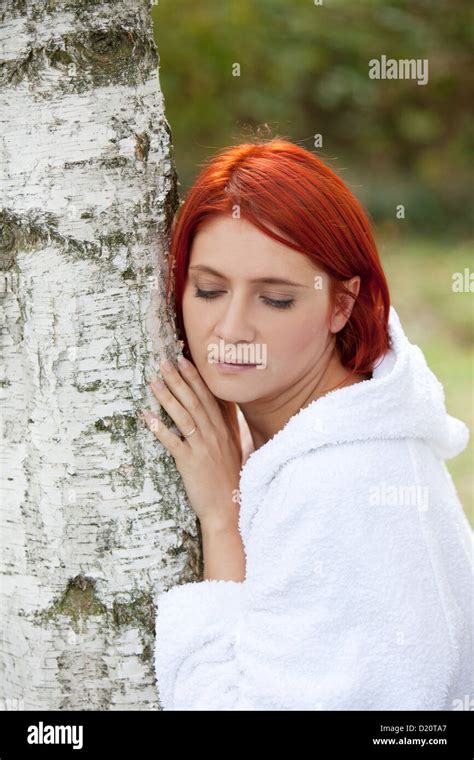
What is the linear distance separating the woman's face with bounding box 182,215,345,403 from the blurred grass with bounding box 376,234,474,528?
3140mm

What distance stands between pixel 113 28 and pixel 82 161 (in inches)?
10.8

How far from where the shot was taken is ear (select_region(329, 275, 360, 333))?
208 centimetres

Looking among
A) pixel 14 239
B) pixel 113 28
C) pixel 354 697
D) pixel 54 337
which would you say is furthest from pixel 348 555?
pixel 113 28

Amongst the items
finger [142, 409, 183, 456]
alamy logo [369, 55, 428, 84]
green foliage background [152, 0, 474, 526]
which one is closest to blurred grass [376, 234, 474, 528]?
green foliage background [152, 0, 474, 526]

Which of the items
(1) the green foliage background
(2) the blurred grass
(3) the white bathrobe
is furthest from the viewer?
(1) the green foliage background

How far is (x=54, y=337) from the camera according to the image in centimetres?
188

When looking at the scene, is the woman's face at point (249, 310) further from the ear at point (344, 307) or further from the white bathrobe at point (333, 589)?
the white bathrobe at point (333, 589)

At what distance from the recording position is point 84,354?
189 centimetres

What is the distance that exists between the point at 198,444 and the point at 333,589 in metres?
0.43

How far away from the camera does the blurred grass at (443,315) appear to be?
19.4 ft

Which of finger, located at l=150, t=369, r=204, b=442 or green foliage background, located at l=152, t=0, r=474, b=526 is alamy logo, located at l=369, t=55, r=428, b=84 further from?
finger, located at l=150, t=369, r=204, b=442

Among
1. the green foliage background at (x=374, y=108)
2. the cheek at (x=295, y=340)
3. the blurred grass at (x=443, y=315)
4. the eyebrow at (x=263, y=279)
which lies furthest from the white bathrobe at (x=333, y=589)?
the green foliage background at (x=374, y=108)
